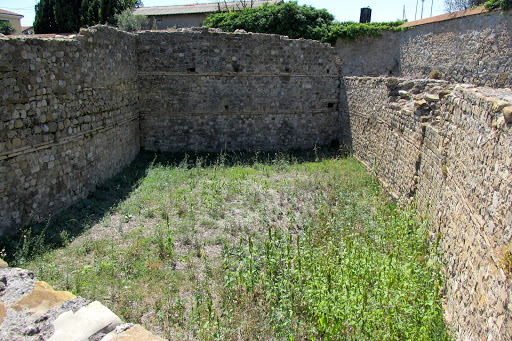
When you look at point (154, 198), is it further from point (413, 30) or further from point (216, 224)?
point (413, 30)

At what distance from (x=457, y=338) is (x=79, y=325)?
3406mm

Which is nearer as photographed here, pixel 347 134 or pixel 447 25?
pixel 347 134

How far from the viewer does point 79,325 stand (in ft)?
8.98

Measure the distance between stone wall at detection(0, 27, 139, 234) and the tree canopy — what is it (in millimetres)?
19579

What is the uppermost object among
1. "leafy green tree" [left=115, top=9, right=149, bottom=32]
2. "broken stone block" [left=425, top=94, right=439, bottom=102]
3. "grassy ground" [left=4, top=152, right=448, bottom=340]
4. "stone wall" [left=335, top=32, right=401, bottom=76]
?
"leafy green tree" [left=115, top=9, right=149, bottom=32]

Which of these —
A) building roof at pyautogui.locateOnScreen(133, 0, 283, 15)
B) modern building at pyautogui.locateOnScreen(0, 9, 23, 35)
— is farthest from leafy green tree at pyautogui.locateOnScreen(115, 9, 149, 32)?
modern building at pyautogui.locateOnScreen(0, 9, 23, 35)

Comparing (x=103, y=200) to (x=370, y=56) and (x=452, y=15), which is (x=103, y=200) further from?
(x=370, y=56)

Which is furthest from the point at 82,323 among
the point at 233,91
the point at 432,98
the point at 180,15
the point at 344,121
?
the point at 180,15

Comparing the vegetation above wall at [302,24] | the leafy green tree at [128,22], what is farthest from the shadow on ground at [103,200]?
the leafy green tree at [128,22]

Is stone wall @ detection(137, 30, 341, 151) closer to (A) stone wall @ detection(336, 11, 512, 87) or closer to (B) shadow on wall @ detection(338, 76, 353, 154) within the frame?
(B) shadow on wall @ detection(338, 76, 353, 154)

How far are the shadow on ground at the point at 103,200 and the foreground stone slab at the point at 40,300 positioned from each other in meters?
2.63

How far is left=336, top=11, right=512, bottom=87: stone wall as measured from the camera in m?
12.9

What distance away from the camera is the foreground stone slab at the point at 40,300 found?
2.93 metres

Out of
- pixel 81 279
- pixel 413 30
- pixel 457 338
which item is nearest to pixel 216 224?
pixel 81 279
